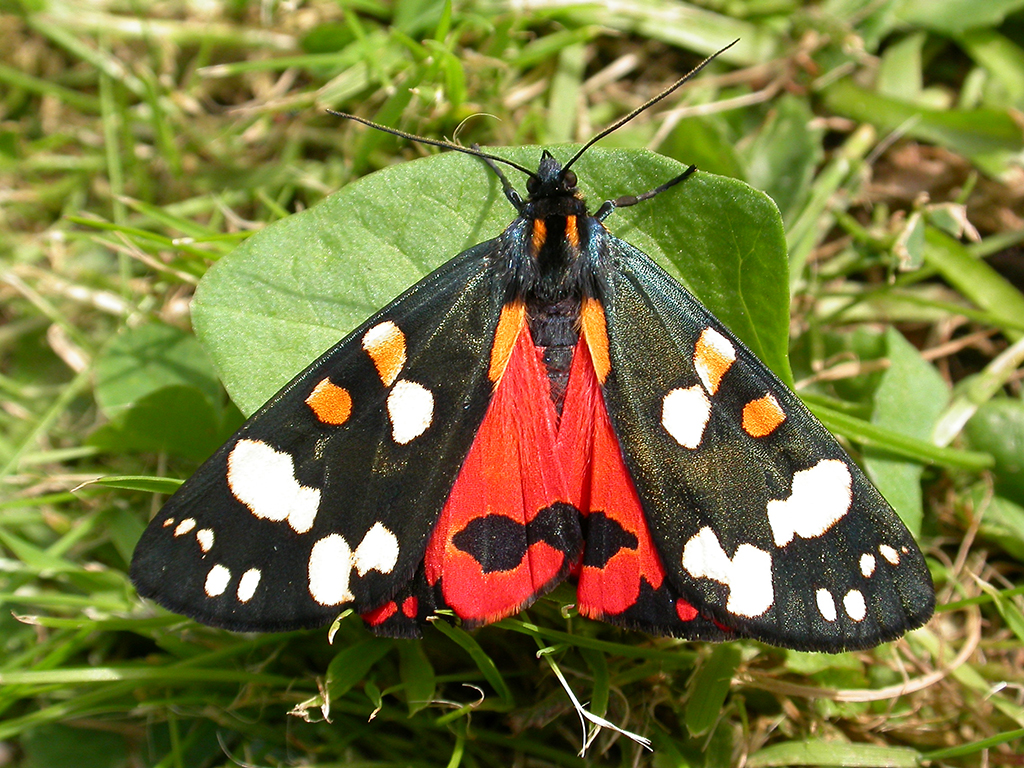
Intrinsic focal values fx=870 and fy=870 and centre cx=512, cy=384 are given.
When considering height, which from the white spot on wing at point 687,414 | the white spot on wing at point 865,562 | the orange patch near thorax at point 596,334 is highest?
the orange patch near thorax at point 596,334

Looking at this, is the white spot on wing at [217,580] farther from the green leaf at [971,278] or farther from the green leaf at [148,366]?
the green leaf at [971,278]

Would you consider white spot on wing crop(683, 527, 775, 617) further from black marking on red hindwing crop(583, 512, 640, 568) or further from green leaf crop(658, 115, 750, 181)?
green leaf crop(658, 115, 750, 181)

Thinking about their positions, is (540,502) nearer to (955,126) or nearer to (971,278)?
(971,278)

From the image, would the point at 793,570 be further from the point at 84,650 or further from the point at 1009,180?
the point at 84,650

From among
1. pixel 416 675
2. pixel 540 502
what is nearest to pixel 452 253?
pixel 540 502

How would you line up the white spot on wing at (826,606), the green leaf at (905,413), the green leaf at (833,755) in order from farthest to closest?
the green leaf at (905,413)
the green leaf at (833,755)
the white spot on wing at (826,606)

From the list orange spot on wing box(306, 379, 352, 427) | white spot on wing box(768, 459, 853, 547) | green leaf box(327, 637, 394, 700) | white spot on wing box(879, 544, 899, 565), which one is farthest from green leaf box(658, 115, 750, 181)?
green leaf box(327, 637, 394, 700)

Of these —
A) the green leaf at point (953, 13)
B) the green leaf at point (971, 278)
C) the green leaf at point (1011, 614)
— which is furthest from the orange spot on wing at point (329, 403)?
the green leaf at point (953, 13)
